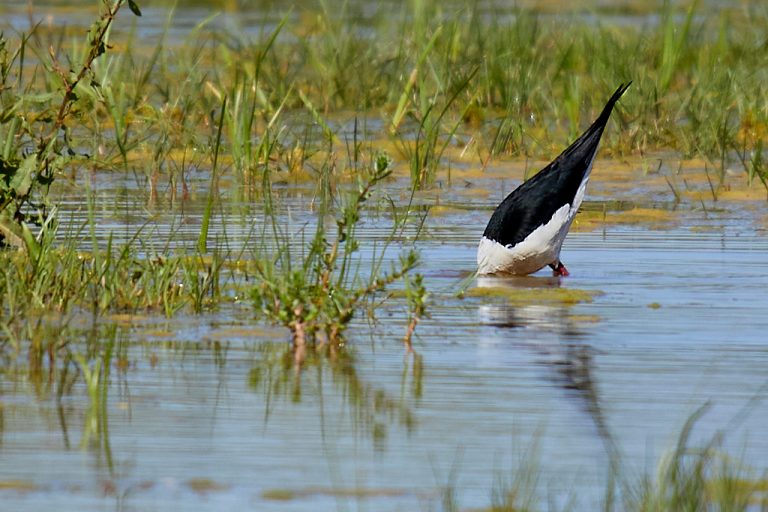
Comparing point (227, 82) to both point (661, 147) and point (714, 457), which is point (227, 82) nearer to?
point (661, 147)

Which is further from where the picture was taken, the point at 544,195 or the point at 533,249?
the point at 544,195

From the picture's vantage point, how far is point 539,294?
6.41 m

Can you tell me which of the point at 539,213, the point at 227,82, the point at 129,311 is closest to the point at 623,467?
the point at 129,311

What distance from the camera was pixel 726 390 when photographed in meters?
4.75

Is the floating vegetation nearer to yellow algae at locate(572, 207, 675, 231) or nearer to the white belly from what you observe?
the white belly

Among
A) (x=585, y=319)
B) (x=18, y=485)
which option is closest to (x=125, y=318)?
(x=585, y=319)

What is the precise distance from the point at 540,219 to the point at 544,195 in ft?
0.71

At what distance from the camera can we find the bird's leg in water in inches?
279

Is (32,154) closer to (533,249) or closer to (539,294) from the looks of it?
(539,294)

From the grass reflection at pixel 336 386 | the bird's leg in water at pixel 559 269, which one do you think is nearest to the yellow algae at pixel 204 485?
the grass reflection at pixel 336 386

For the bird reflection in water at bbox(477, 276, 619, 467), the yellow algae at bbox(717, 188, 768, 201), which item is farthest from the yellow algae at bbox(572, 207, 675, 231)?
the bird reflection in water at bbox(477, 276, 619, 467)

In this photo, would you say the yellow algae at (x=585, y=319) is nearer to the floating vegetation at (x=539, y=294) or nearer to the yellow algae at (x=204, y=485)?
the floating vegetation at (x=539, y=294)

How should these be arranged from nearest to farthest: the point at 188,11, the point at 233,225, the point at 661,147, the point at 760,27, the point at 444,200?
the point at 233,225, the point at 444,200, the point at 661,147, the point at 760,27, the point at 188,11

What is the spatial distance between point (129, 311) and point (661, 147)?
17.8 ft
